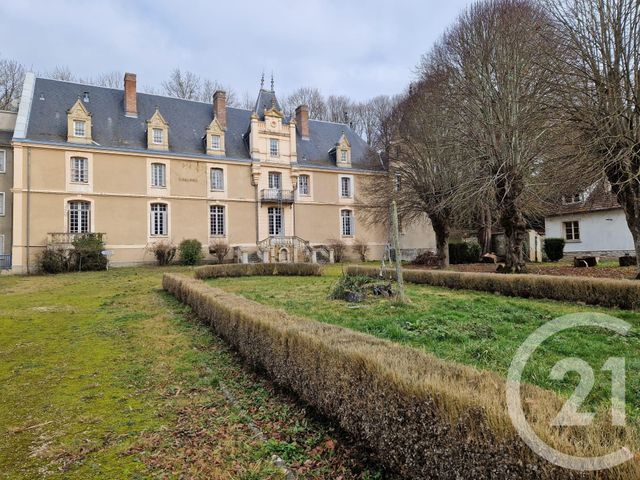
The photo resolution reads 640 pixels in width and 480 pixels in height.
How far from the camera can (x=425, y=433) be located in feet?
7.29

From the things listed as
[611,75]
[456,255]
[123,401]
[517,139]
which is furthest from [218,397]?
[456,255]

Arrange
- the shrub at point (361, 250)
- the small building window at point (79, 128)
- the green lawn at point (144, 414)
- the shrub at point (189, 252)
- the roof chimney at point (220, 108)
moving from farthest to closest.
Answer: the shrub at point (361, 250), the roof chimney at point (220, 108), the shrub at point (189, 252), the small building window at point (79, 128), the green lawn at point (144, 414)

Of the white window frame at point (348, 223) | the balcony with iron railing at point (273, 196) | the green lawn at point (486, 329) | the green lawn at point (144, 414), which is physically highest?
the balcony with iron railing at point (273, 196)

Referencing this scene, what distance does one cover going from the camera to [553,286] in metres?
8.50

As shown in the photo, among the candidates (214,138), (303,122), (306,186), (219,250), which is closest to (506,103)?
(306,186)

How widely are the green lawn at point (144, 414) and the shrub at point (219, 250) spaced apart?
17330 mm

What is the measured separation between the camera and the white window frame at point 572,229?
23328 millimetres

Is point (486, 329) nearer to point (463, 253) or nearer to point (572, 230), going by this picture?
point (463, 253)

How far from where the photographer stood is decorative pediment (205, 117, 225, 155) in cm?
2536

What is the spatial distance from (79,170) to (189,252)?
24.1 ft

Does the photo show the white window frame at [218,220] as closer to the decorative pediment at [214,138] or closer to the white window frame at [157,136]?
the decorative pediment at [214,138]

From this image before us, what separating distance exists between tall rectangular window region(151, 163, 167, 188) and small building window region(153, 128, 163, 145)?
51.6 inches

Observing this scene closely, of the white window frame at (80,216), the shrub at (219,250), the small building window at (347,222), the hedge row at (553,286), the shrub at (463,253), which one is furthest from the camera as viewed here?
the small building window at (347,222)

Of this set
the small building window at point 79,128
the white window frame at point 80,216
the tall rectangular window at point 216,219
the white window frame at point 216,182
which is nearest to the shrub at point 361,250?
the tall rectangular window at point 216,219
